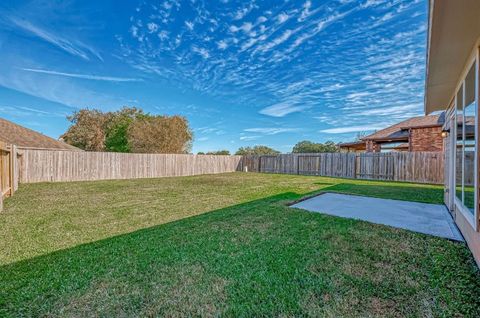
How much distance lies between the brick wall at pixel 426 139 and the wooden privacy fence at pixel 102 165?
13.3 metres

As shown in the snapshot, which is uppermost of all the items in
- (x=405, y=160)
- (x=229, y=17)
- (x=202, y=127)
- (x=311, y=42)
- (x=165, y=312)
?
(x=229, y=17)

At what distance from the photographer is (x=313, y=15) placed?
7.63m

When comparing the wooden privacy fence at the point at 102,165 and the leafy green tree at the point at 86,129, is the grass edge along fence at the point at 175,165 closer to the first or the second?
the wooden privacy fence at the point at 102,165

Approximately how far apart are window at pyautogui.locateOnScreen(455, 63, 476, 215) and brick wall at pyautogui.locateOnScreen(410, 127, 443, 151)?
12303mm

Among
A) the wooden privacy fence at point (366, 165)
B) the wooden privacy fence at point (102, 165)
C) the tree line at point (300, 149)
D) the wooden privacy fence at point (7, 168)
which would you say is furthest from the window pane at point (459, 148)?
the tree line at point (300, 149)

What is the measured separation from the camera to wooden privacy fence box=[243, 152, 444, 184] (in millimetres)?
10109

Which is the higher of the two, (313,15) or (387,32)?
(313,15)

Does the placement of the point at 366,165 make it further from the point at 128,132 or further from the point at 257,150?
the point at 257,150

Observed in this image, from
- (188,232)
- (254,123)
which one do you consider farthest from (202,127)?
(188,232)

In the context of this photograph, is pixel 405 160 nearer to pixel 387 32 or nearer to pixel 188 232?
pixel 387 32

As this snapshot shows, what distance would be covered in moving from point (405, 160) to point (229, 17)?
10638mm

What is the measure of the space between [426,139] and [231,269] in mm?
16159

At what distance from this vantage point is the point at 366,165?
1215cm

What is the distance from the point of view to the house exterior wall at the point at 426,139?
1288 cm
